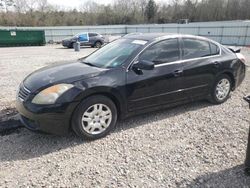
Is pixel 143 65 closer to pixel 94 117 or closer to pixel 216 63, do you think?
pixel 94 117

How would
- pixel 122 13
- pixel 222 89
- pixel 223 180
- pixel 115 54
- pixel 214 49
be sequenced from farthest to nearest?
1. pixel 122 13
2. pixel 222 89
3. pixel 214 49
4. pixel 115 54
5. pixel 223 180

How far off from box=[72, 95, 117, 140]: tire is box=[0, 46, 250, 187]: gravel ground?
141 mm

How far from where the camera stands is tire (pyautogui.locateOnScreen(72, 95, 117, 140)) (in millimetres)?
3500

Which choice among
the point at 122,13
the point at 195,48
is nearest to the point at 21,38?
the point at 195,48

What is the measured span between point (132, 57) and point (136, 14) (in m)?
55.2

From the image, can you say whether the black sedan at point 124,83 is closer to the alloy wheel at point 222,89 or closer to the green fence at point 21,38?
the alloy wheel at point 222,89

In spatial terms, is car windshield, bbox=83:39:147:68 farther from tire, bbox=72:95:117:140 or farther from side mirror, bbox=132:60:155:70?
tire, bbox=72:95:117:140

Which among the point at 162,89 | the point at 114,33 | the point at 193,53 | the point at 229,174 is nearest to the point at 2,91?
the point at 162,89

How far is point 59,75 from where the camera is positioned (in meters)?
3.73

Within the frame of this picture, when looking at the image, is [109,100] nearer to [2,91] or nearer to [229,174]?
[229,174]

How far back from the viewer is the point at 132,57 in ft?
13.0

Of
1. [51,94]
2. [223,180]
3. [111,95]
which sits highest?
[51,94]

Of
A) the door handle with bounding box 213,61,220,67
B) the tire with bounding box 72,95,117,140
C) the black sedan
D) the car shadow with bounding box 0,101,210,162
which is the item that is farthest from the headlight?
the door handle with bounding box 213,61,220,67

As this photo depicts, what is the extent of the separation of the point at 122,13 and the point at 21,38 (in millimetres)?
33869
